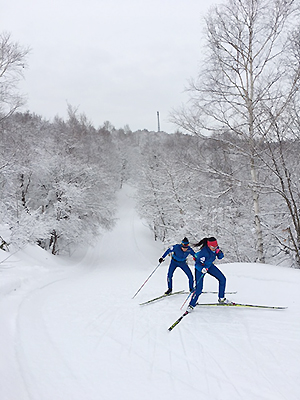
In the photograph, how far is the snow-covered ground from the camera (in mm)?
3041

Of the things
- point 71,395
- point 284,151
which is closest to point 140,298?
point 71,395

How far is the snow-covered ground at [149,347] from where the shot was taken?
3.04 meters

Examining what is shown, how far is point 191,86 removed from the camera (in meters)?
9.32

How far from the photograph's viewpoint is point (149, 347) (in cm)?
418

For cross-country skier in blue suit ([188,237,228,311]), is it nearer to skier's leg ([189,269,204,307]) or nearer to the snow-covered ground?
skier's leg ([189,269,204,307])

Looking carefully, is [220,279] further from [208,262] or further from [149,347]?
[149,347]

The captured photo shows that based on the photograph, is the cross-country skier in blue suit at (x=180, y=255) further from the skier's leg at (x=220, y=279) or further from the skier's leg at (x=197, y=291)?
the skier's leg at (x=197, y=291)

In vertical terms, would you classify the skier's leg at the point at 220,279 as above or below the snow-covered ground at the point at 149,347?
above

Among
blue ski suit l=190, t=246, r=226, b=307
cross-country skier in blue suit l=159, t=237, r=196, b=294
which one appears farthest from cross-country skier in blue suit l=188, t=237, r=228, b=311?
cross-country skier in blue suit l=159, t=237, r=196, b=294

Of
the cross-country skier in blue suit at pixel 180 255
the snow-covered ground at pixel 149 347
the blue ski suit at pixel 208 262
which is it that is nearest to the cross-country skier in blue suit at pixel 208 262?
the blue ski suit at pixel 208 262

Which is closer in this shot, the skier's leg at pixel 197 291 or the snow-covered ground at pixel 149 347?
the snow-covered ground at pixel 149 347

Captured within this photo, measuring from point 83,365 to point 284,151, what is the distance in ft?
24.3

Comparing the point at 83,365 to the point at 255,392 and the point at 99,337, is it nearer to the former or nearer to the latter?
the point at 99,337

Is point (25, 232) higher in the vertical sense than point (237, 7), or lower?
lower
